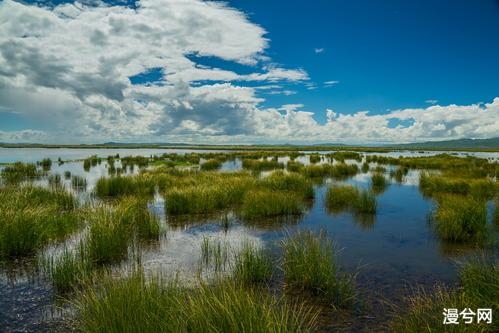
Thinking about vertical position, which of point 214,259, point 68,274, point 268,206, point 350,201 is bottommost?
point 214,259

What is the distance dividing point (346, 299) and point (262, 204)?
9.00 metres

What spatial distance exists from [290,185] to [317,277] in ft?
45.5

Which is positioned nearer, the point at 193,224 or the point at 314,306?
the point at 314,306

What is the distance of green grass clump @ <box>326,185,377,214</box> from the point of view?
1694 cm

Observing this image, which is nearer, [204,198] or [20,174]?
[204,198]

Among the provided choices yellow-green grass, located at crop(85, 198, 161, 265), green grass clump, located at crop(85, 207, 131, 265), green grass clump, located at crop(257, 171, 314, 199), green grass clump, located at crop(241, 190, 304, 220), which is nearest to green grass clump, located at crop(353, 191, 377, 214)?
green grass clump, located at crop(241, 190, 304, 220)

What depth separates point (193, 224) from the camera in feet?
46.8

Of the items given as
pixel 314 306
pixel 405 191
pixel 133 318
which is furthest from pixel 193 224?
pixel 405 191

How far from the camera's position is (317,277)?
7.67 m

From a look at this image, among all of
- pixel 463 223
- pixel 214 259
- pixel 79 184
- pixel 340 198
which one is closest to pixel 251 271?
pixel 214 259

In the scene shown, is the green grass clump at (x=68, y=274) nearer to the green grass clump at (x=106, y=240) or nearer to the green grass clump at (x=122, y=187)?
the green grass clump at (x=106, y=240)

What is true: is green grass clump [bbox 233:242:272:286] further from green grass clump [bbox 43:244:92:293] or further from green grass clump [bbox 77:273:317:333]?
green grass clump [bbox 43:244:92:293]

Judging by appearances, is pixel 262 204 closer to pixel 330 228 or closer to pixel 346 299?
pixel 330 228

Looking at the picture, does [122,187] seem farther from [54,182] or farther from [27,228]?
[27,228]
